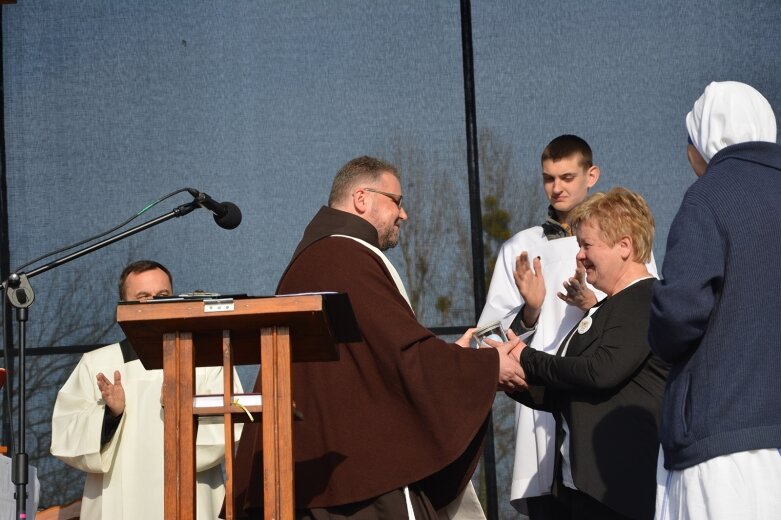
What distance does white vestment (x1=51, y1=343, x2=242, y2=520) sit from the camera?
222 inches

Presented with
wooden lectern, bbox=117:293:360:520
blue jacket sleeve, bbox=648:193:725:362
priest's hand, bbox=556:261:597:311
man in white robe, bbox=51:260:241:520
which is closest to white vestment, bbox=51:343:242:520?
man in white robe, bbox=51:260:241:520

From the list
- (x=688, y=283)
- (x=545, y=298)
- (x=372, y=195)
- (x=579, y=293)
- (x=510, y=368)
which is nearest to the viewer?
(x=688, y=283)

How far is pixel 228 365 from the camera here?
12.1 ft

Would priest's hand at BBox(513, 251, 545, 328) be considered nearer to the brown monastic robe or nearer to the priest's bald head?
the priest's bald head

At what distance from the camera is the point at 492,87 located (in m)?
7.18

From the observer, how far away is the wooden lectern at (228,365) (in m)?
3.60

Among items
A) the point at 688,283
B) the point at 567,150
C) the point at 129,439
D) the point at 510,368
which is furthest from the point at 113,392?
the point at 688,283

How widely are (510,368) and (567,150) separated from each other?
66.6 inches

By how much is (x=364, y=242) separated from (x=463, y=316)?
2181 millimetres

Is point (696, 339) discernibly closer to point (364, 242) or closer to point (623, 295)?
point (623, 295)

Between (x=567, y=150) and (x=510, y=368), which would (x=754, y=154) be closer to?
(x=510, y=368)

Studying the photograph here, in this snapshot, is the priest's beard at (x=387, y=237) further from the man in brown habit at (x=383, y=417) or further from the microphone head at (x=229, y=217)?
the microphone head at (x=229, y=217)

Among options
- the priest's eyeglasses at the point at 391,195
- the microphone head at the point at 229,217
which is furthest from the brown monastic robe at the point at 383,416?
the priest's eyeglasses at the point at 391,195

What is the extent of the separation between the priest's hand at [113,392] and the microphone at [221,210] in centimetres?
130
